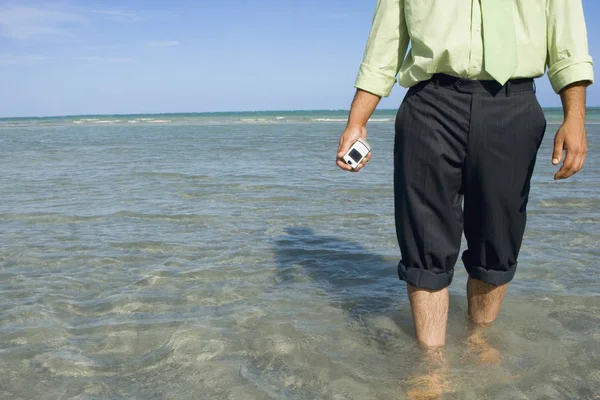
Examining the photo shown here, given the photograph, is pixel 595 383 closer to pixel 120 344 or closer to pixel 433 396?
pixel 433 396

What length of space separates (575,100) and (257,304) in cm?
208

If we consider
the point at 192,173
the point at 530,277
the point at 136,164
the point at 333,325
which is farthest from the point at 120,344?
the point at 136,164

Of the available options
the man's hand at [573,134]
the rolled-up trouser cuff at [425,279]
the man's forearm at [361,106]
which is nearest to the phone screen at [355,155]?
the man's forearm at [361,106]

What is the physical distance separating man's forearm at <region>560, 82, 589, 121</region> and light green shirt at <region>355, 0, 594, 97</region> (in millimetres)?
40

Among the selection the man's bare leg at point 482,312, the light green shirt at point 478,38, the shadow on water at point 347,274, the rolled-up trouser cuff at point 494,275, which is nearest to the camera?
the light green shirt at point 478,38

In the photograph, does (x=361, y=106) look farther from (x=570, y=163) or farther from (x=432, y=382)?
(x=432, y=382)

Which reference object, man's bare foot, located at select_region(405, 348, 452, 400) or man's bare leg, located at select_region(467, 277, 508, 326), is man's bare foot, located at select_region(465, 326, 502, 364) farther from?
man's bare foot, located at select_region(405, 348, 452, 400)

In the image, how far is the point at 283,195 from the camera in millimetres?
7070

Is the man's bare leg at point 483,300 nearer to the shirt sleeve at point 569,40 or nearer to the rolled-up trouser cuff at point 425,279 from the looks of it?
the rolled-up trouser cuff at point 425,279

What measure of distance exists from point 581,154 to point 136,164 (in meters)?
9.37

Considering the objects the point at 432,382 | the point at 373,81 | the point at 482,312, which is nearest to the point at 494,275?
the point at 482,312

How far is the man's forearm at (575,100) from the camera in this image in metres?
2.41

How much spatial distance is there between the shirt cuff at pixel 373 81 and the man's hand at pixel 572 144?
0.76 metres

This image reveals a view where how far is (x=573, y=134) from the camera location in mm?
2363
